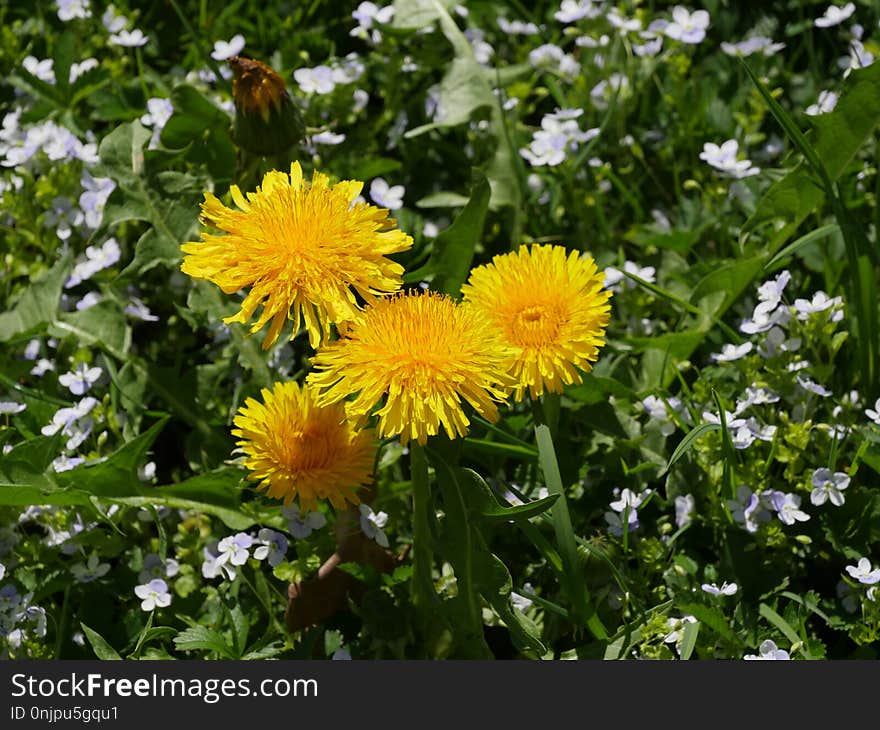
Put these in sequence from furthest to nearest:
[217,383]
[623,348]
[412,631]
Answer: [217,383] → [623,348] → [412,631]

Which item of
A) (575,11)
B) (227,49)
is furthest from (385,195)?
(575,11)

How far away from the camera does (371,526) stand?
2.25 meters

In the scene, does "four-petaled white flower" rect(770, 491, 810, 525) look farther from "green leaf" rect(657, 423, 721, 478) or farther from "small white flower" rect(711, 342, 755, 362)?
"small white flower" rect(711, 342, 755, 362)

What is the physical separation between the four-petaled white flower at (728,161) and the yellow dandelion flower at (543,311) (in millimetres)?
981

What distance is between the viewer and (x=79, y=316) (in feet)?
9.21

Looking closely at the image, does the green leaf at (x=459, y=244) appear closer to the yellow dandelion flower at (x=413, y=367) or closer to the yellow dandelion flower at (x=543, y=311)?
the yellow dandelion flower at (x=543, y=311)

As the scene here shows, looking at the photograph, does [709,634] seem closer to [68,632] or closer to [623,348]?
[623,348]

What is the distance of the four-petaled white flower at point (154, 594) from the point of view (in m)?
2.31

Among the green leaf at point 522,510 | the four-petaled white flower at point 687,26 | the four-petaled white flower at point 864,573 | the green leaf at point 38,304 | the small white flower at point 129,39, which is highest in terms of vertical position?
the small white flower at point 129,39

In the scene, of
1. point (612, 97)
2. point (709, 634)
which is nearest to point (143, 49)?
point (612, 97)

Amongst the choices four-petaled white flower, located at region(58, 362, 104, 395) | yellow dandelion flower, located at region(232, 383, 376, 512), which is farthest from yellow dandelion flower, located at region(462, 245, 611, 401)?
four-petaled white flower, located at region(58, 362, 104, 395)

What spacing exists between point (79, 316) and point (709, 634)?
1.64m

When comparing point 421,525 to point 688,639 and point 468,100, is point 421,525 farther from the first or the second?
point 468,100

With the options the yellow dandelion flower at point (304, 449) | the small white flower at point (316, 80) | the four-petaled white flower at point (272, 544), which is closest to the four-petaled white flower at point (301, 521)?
the four-petaled white flower at point (272, 544)
